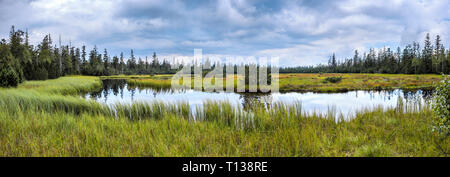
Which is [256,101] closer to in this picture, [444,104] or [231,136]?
[231,136]

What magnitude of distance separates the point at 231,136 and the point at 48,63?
220ft

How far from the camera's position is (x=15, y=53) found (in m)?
52.8

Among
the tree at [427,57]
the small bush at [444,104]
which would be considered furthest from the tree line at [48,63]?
the tree at [427,57]

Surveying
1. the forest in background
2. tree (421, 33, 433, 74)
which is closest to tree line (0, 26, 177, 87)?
the forest in background

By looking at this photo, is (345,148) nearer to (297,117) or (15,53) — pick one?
(297,117)

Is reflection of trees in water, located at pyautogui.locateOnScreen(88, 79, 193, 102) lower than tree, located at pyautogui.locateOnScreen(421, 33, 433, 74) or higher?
lower

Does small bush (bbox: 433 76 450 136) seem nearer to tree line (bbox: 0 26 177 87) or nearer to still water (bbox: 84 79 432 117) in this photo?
still water (bbox: 84 79 432 117)

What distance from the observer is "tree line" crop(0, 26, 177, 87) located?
31.1 metres

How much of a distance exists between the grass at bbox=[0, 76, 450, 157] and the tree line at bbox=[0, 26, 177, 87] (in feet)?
69.1

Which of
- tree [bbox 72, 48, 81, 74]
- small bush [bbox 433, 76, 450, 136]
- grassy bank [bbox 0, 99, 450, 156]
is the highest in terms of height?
tree [bbox 72, 48, 81, 74]

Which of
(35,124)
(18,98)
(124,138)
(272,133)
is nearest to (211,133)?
(272,133)

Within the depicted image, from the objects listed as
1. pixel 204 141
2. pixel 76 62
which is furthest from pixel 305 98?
pixel 76 62
